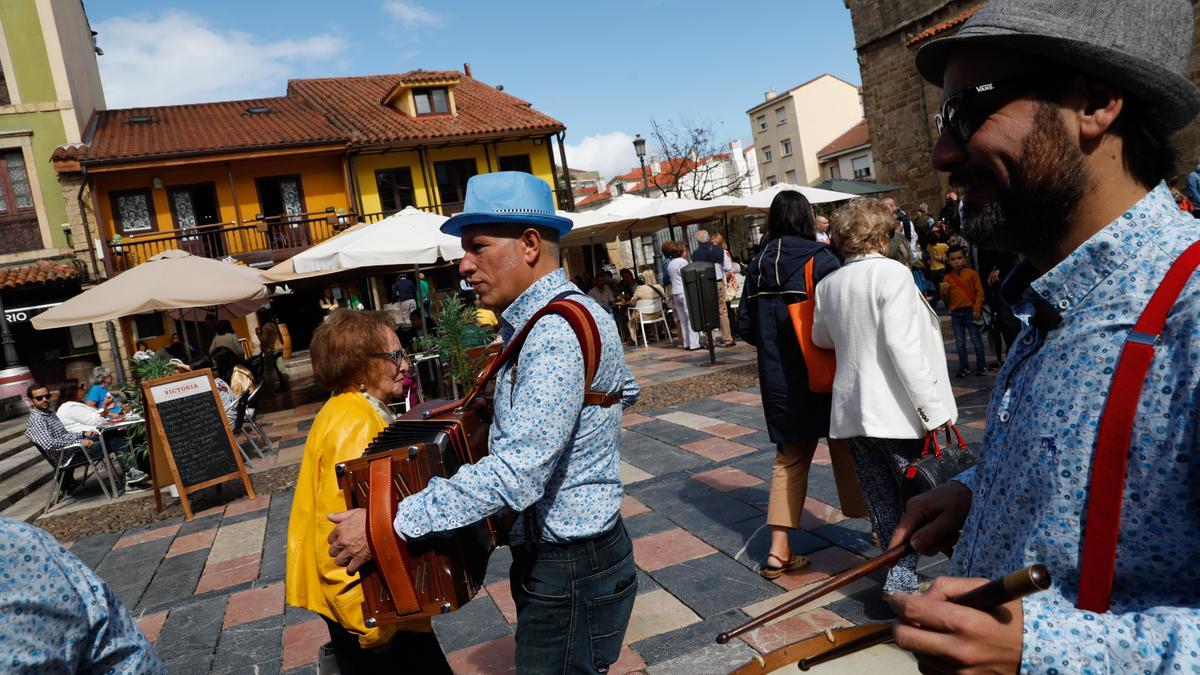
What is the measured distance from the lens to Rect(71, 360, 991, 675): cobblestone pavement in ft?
11.1

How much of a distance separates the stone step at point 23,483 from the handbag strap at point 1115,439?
34.1 ft

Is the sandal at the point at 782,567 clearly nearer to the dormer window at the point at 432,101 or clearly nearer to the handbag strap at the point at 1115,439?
the handbag strap at the point at 1115,439

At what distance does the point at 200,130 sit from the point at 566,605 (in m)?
26.5

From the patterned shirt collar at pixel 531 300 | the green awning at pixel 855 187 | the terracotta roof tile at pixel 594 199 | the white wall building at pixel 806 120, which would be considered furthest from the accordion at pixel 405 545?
the white wall building at pixel 806 120

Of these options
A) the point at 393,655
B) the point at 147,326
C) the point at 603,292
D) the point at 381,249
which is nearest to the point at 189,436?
the point at 381,249

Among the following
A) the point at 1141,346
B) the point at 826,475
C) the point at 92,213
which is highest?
the point at 92,213

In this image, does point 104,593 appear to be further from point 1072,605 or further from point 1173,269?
point 1173,269

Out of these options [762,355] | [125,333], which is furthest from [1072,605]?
[125,333]

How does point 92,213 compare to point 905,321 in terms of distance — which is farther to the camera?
point 92,213

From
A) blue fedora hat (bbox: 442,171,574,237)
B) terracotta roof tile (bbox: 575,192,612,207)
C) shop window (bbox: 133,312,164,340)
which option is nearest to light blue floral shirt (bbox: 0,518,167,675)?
blue fedora hat (bbox: 442,171,574,237)

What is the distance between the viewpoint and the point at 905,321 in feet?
10.2

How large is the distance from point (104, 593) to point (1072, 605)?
1432 mm

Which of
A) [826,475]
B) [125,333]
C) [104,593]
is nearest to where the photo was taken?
[104,593]

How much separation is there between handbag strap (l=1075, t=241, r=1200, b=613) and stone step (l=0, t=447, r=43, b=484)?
12.0 meters
